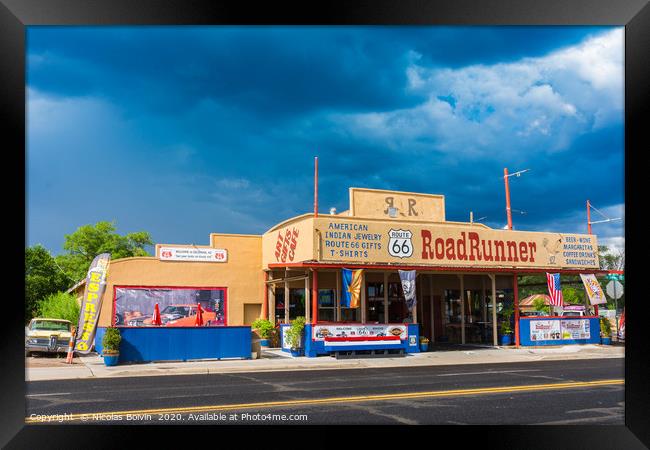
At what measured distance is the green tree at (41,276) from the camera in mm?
49000

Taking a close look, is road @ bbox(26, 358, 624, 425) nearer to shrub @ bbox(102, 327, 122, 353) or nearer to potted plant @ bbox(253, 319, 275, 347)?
shrub @ bbox(102, 327, 122, 353)

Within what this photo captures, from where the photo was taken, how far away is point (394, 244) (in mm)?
24969

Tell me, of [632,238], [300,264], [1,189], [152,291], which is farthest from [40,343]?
[632,238]

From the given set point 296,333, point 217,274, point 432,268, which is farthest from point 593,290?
point 217,274

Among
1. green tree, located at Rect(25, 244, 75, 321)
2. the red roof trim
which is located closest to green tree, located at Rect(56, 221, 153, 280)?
green tree, located at Rect(25, 244, 75, 321)

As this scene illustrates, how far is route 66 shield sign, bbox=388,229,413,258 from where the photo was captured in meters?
24.9

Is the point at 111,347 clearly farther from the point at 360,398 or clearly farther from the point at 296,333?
the point at 360,398

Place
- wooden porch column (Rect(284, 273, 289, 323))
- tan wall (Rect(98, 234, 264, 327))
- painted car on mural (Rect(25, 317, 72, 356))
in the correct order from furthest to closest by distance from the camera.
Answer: tan wall (Rect(98, 234, 264, 327)), wooden porch column (Rect(284, 273, 289, 323)), painted car on mural (Rect(25, 317, 72, 356))

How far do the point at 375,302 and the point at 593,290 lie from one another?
404 inches

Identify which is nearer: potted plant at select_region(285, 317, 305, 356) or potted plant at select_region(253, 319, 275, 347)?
potted plant at select_region(285, 317, 305, 356)

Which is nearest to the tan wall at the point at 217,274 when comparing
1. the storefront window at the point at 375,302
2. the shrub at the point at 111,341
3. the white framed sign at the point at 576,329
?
the storefront window at the point at 375,302

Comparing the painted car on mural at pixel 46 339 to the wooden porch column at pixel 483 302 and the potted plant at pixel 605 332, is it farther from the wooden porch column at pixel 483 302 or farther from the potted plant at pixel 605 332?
the potted plant at pixel 605 332

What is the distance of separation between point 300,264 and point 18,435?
16.7m

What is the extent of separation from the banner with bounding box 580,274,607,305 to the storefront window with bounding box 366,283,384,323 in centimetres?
965
